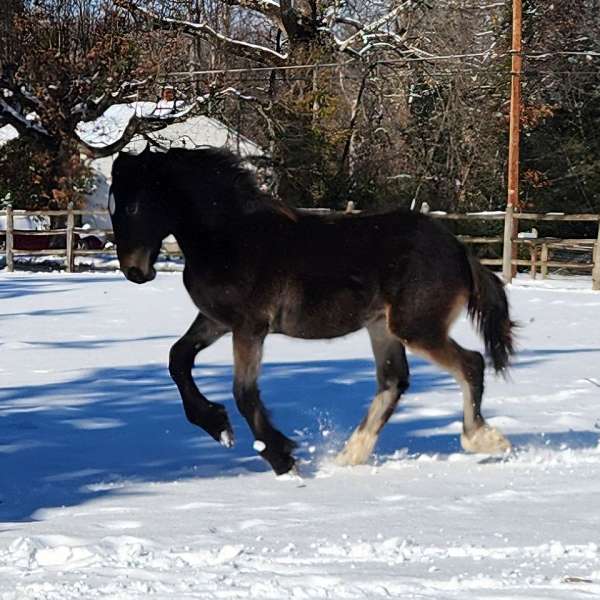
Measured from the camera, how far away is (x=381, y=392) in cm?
714

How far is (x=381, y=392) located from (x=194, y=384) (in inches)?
42.6

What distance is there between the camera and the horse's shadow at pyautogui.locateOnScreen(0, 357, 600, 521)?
6492mm

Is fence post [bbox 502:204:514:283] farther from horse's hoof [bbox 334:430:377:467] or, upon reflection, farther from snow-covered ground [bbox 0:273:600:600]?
horse's hoof [bbox 334:430:377:467]

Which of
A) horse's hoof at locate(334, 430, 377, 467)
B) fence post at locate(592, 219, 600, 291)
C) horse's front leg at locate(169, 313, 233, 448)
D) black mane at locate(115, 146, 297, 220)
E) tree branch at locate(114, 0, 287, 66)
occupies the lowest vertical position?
fence post at locate(592, 219, 600, 291)

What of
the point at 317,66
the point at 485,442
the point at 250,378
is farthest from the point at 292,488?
the point at 317,66

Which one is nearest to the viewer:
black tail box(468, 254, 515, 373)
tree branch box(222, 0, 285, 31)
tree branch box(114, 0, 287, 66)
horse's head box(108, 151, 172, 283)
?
horse's head box(108, 151, 172, 283)

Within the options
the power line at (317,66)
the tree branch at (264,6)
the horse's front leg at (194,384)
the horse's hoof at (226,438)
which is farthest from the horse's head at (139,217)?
the tree branch at (264,6)

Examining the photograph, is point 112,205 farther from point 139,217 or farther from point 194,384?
point 194,384

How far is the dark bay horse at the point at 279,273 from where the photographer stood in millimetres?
6719

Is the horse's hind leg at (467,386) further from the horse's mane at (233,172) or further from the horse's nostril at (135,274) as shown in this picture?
the horse's nostril at (135,274)

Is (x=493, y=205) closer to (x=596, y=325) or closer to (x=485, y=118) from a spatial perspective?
(x=485, y=118)

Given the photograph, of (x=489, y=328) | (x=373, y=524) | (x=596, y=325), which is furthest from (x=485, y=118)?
(x=373, y=524)

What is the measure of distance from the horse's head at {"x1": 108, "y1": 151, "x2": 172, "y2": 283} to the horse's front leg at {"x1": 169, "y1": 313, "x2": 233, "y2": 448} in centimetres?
45

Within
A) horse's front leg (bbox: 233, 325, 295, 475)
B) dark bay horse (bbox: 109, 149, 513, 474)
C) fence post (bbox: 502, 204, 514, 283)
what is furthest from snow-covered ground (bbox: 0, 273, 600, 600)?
fence post (bbox: 502, 204, 514, 283)
